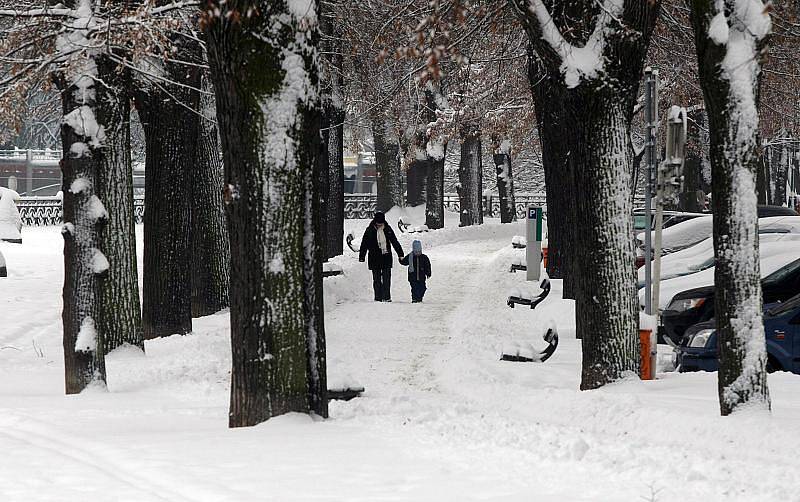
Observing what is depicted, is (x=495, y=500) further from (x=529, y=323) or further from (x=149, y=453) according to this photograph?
(x=529, y=323)

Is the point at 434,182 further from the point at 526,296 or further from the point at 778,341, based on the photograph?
the point at 778,341

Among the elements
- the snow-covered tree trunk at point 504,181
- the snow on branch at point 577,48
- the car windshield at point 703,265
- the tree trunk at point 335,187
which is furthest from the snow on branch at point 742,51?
the snow-covered tree trunk at point 504,181

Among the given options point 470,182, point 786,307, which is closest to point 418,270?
point 786,307

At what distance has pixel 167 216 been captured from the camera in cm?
1630

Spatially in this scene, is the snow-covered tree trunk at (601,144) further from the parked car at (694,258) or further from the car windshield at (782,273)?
the parked car at (694,258)

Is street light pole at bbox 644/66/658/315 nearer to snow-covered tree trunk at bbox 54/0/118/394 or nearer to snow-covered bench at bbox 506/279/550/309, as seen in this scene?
snow-covered bench at bbox 506/279/550/309

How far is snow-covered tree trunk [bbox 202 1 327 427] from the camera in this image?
29.1 ft

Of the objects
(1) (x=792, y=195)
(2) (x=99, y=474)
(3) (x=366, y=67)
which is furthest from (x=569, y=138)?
(1) (x=792, y=195)

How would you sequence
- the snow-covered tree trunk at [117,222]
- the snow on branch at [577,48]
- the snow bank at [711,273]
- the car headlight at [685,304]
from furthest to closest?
the snow bank at [711,273] < the car headlight at [685,304] < the snow-covered tree trunk at [117,222] < the snow on branch at [577,48]

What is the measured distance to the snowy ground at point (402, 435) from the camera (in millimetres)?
6754

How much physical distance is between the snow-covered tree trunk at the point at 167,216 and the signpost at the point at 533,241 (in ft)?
30.1

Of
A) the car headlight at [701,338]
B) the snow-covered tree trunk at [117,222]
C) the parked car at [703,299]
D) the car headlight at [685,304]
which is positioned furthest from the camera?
the car headlight at [685,304]

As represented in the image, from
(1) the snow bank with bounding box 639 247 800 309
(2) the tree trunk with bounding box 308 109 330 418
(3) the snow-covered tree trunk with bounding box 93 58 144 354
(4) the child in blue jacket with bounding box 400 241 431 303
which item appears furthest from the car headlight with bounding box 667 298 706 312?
(2) the tree trunk with bounding box 308 109 330 418

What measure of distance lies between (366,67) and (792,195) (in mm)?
32906
